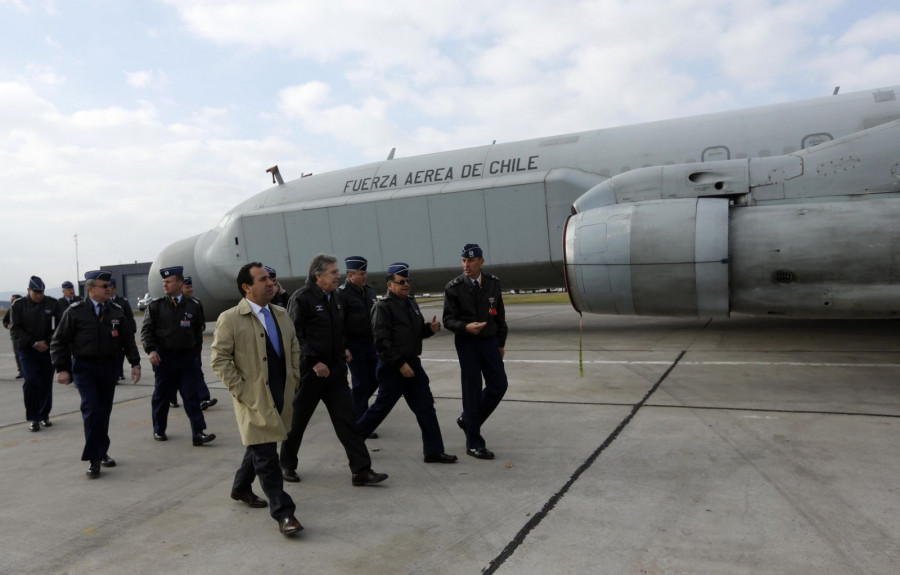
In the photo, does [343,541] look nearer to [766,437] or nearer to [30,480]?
[30,480]

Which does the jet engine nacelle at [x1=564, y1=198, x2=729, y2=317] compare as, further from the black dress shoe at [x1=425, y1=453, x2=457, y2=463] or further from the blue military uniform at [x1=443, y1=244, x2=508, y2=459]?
the black dress shoe at [x1=425, y1=453, x2=457, y2=463]

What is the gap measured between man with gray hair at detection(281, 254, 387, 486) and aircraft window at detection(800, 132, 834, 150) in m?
9.31

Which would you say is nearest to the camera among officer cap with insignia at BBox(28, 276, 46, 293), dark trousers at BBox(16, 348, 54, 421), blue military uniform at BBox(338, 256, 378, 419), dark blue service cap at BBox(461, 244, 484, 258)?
dark blue service cap at BBox(461, 244, 484, 258)

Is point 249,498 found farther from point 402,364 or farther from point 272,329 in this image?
point 402,364

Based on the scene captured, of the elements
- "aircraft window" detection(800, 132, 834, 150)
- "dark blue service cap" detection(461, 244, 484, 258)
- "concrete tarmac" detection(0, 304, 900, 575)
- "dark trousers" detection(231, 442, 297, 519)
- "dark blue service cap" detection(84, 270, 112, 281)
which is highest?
"aircraft window" detection(800, 132, 834, 150)

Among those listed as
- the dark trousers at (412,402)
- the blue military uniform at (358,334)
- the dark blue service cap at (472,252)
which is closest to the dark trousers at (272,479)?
the dark trousers at (412,402)

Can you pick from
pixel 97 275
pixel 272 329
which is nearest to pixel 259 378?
pixel 272 329

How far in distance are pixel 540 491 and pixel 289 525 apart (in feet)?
5.55

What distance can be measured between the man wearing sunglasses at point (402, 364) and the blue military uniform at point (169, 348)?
2.34 m

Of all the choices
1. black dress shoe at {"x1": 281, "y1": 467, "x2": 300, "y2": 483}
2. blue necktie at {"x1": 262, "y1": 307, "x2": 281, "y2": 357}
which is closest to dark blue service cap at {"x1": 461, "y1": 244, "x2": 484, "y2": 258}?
blue necktie at {"x1": 262, "y1": 307, "x2": 281, "y2": 357}

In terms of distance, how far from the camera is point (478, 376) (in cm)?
502

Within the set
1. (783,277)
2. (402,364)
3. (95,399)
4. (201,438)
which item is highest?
(783,277)

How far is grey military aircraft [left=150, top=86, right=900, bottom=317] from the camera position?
6230 millimetres

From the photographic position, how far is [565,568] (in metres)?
2.96
